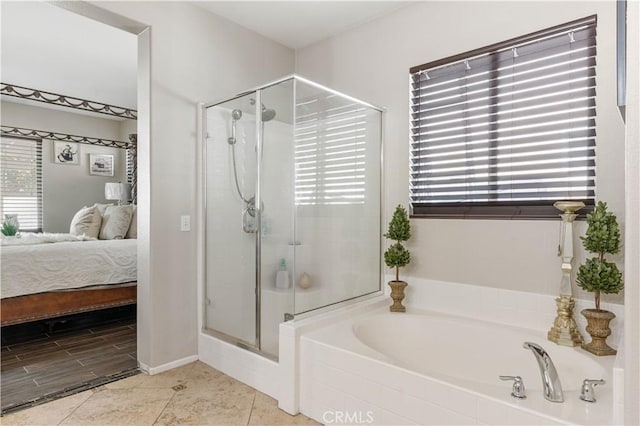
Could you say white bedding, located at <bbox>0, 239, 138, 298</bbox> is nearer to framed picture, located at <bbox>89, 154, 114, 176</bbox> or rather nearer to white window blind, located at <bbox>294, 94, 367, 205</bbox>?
white window blind, located at <bbox>294, 94, 367, 205</bbox>

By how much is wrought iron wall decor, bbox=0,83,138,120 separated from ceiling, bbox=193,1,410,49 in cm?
281

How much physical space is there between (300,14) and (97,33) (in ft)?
5.61

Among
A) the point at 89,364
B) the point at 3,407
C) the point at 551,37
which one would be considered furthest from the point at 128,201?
the point at 551,37

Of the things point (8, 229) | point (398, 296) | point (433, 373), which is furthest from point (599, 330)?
point (8, 229)

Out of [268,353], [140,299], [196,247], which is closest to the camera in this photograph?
[268,353]

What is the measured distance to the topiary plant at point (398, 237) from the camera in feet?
8.61

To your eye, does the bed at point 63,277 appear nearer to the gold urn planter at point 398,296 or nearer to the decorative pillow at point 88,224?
the decorative pillow at point 88,224

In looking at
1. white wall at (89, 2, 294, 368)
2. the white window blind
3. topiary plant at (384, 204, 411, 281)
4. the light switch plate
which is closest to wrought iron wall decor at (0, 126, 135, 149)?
white wall at (89, 2, 294, 368)

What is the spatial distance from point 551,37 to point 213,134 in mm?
2143

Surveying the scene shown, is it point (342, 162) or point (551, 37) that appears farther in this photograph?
point (342, 162)

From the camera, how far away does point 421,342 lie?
7.98 ft

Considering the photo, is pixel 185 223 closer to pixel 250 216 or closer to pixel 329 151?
pixel 250 216

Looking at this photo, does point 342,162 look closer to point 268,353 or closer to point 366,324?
point 366,324
